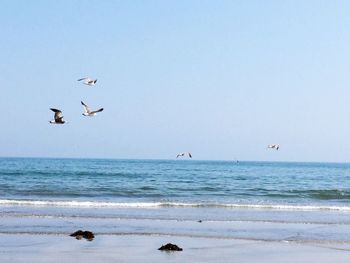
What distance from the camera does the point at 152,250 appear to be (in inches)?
575

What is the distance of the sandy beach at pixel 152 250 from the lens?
1359cm

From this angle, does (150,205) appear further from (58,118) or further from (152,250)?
(152,250)

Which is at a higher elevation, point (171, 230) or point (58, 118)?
point (58, 118)

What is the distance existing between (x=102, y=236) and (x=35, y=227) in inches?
96.6

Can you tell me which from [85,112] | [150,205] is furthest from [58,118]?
[150,205]

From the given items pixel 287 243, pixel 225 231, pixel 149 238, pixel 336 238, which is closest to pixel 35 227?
pixel 149 238

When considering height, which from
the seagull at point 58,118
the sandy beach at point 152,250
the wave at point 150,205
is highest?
the seagull at point 58,118

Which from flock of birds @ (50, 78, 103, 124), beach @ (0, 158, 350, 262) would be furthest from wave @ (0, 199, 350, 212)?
flock of birds @ (50, 78, 103, 124)

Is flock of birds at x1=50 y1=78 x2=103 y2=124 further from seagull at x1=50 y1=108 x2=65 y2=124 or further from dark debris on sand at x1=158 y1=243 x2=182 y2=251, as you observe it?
dark debris on sand at x1=158 y1=243 x2=182 y2=251

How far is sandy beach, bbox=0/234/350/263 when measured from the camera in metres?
13.6

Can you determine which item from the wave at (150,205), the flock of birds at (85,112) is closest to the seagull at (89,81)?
the flock of birds at (85,112)

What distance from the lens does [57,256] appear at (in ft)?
44.5

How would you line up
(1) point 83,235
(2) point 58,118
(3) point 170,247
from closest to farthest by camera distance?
(3) point 170,247, (1) point 83,235, (2) point 58,118

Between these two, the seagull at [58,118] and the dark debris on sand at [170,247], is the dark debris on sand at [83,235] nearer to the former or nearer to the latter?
the dark debris on sand at [170,247]
